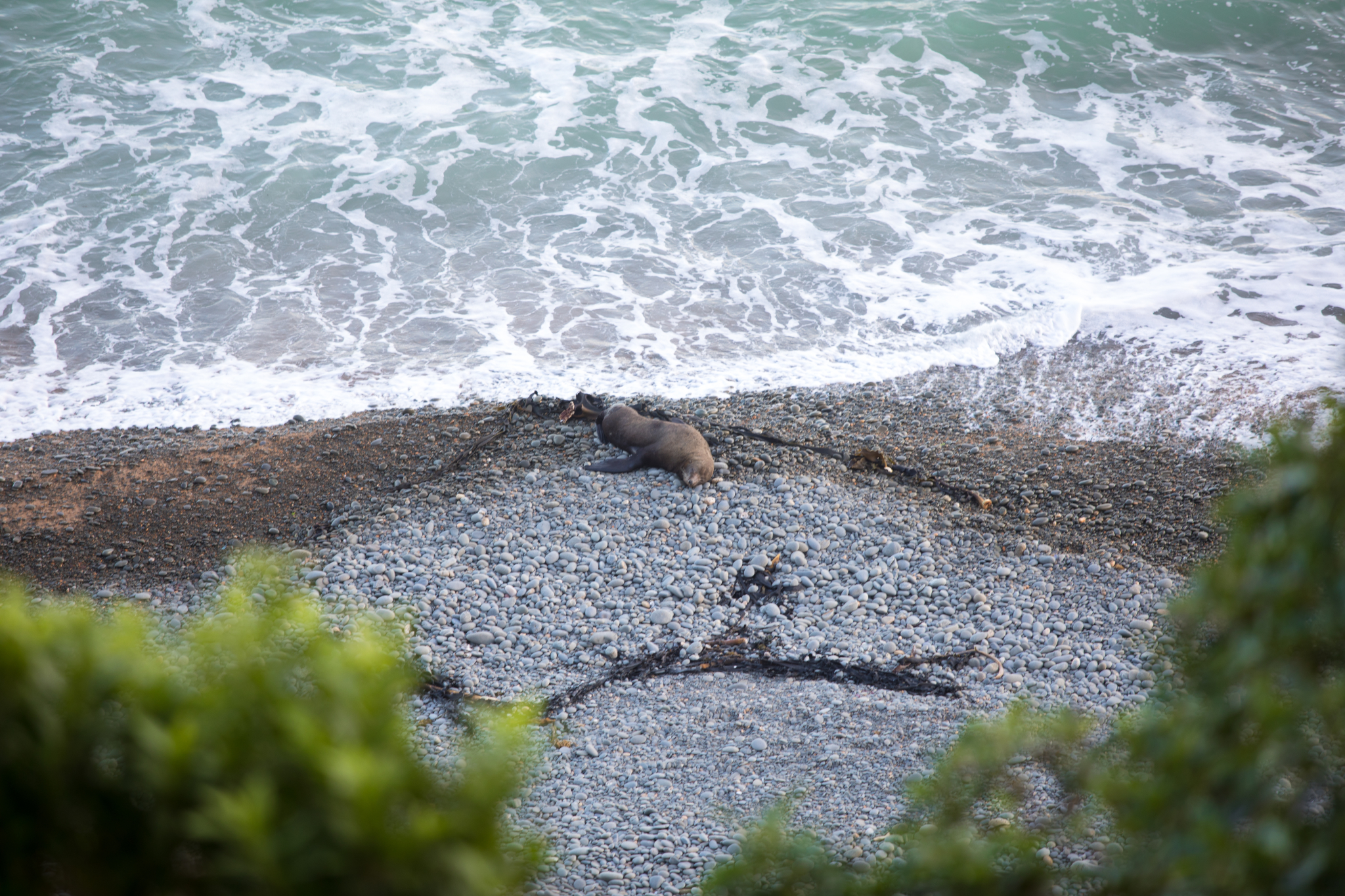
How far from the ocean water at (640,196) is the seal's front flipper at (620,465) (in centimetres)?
223

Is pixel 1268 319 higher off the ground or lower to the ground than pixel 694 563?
higher

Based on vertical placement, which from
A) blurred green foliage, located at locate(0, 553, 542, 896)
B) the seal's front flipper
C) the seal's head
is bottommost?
the seal's front flipper

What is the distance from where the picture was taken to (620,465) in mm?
7602

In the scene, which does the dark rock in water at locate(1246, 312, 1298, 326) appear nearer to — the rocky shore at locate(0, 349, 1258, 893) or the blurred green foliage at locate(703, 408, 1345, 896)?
the rocky shore at locate(0, 349, 1258, 893)

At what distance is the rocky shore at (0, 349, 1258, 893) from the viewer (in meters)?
4.42

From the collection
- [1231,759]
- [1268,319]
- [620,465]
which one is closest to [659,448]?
[620,465]

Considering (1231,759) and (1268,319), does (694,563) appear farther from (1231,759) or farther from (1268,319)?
(1268,319)

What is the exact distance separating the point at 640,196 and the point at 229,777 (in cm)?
1402

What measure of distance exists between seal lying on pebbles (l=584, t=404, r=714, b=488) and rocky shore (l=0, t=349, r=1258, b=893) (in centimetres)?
18

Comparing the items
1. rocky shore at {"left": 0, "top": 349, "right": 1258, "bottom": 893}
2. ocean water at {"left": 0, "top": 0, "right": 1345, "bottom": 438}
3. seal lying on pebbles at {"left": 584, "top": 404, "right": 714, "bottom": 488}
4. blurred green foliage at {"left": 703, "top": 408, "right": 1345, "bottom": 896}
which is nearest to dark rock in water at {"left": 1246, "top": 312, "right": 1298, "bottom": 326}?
ocean water at {"left": 0, "top": 0, "right": 1345, "bottom": 438}

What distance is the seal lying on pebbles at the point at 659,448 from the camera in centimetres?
741

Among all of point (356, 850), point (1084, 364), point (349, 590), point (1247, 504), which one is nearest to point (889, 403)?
point (1084, 364)

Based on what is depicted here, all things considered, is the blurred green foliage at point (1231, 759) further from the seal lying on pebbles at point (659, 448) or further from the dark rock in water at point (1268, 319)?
the dark rock in water at point (1268, 319)

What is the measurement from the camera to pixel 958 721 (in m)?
4.67
